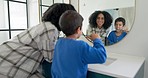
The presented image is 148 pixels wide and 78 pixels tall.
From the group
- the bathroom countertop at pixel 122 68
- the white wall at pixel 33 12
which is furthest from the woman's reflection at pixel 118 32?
the white wall at pixel 33 12

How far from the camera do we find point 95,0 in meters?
1.60

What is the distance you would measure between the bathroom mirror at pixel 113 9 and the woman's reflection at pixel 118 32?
1.1 inches

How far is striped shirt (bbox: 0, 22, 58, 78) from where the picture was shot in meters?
1.15

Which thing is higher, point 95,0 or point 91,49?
point 95,0

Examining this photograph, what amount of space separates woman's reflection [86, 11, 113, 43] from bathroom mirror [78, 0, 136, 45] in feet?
0.10

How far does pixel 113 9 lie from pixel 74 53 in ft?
2.53

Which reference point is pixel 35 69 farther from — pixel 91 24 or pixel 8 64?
pixel 91 24

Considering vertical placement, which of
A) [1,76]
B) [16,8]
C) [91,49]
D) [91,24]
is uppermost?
[16,8]

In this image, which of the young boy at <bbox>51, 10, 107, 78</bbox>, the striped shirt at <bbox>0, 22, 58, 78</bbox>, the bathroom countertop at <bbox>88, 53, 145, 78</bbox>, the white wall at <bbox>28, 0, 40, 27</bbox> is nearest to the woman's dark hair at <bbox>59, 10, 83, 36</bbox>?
the young boy at <bbox>51, 10, 107, 78</bbox>

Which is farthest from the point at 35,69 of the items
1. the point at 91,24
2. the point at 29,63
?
the point at 91,24

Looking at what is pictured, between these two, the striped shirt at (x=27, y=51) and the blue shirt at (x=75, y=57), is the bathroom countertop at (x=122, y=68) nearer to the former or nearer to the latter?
the blue shirt at (x=75, y=57)

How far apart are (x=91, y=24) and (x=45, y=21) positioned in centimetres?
60

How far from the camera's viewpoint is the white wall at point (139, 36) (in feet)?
4.32

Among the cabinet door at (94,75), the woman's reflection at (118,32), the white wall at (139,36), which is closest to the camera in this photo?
the cabinet door at (94,75)
